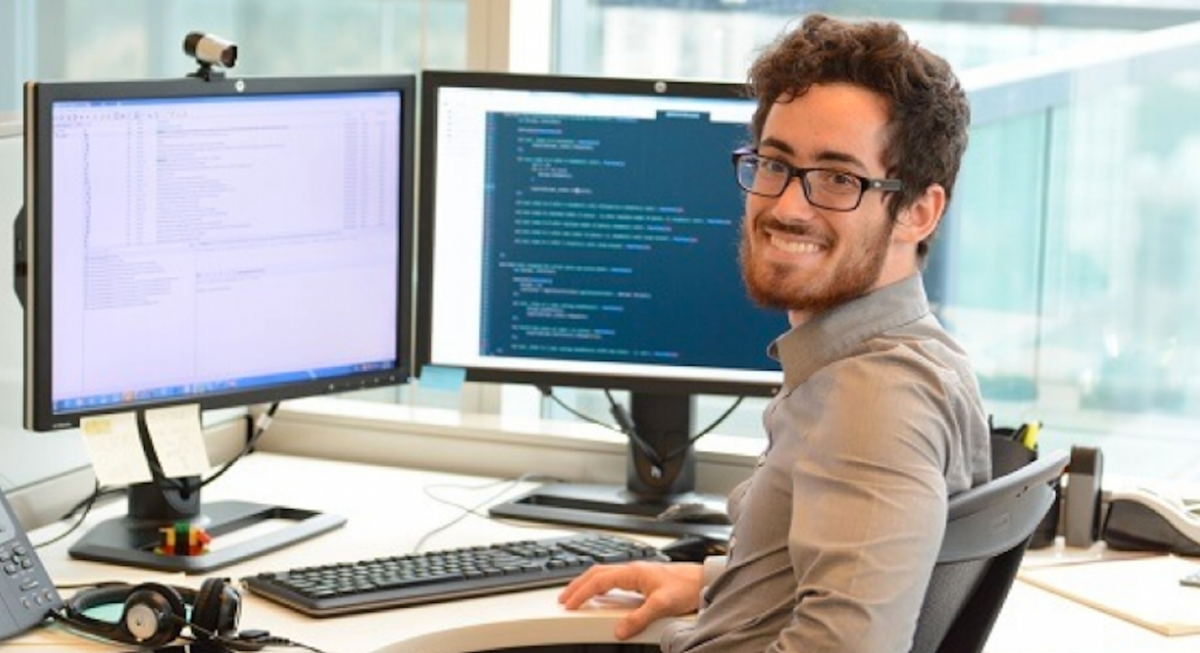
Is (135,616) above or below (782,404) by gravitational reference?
below

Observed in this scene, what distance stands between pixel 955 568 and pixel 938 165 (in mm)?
419

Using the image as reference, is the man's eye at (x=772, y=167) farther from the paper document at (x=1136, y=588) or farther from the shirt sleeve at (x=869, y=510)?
the paper document at (x=1136, y=588)

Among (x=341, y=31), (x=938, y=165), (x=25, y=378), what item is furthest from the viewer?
(x=341, y=31)

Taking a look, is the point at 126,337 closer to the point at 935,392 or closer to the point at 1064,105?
the point at 935,392

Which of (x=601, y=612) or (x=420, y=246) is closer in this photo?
(x=601, y=612)

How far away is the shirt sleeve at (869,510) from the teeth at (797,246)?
0.51 feet

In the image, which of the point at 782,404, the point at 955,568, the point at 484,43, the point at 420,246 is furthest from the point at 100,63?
the point at 955,568

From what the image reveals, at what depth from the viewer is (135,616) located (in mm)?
2141

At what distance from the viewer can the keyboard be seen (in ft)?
7.56

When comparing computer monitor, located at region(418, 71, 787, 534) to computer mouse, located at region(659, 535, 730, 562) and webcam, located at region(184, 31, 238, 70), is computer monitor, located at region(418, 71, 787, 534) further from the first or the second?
webcam, located at region(184, 31, 238, 70)

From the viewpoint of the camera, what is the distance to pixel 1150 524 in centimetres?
264

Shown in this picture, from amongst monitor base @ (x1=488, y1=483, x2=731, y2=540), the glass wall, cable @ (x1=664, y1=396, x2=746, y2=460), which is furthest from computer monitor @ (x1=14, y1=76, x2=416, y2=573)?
the glass wall

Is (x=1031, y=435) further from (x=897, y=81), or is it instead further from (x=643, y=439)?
(x=897, y=81)

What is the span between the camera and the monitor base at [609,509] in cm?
268
